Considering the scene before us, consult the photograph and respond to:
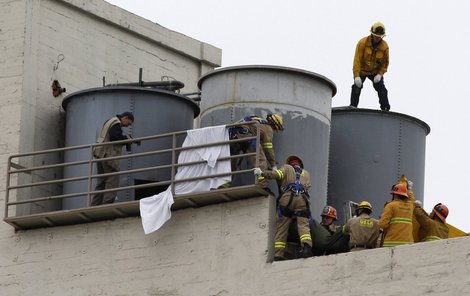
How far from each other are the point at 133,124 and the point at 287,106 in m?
3.03

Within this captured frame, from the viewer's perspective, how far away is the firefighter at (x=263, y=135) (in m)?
32.2

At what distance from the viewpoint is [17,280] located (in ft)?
111

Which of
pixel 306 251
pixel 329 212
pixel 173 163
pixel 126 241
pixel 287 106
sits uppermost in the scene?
pixel 287 106

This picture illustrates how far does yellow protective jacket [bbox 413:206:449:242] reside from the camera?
32.3m

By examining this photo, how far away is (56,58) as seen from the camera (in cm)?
3634

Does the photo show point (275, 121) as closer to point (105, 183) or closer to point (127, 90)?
point (105, 183)

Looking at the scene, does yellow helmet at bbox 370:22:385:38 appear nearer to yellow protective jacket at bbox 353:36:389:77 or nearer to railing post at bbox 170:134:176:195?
yellow protective jacket at bbox 353:36:389:77

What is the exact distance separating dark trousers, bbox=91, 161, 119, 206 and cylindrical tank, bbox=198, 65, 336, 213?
1.93 meters

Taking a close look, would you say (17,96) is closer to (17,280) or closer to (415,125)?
(17,280)

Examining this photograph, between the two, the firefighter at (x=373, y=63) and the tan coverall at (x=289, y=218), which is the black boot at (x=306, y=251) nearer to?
the tan coverall at (x=289, y=218)

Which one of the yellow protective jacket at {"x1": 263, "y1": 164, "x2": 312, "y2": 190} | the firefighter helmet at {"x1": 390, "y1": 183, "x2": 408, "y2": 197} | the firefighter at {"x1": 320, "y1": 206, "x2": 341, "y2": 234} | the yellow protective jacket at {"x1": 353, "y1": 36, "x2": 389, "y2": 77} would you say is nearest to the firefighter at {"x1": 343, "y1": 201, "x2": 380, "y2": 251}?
the firefighter helmet at {"x1": 390, "y1": 183, "x2": 408, "y2": 197}

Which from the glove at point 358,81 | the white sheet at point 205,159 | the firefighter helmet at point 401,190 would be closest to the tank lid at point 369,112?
the glove at point 358,81

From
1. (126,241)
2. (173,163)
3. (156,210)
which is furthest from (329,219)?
(126,241)

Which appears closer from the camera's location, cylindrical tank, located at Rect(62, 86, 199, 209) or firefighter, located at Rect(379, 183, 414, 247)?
firefighter, located at Rect(379, 183, 414, 247)
